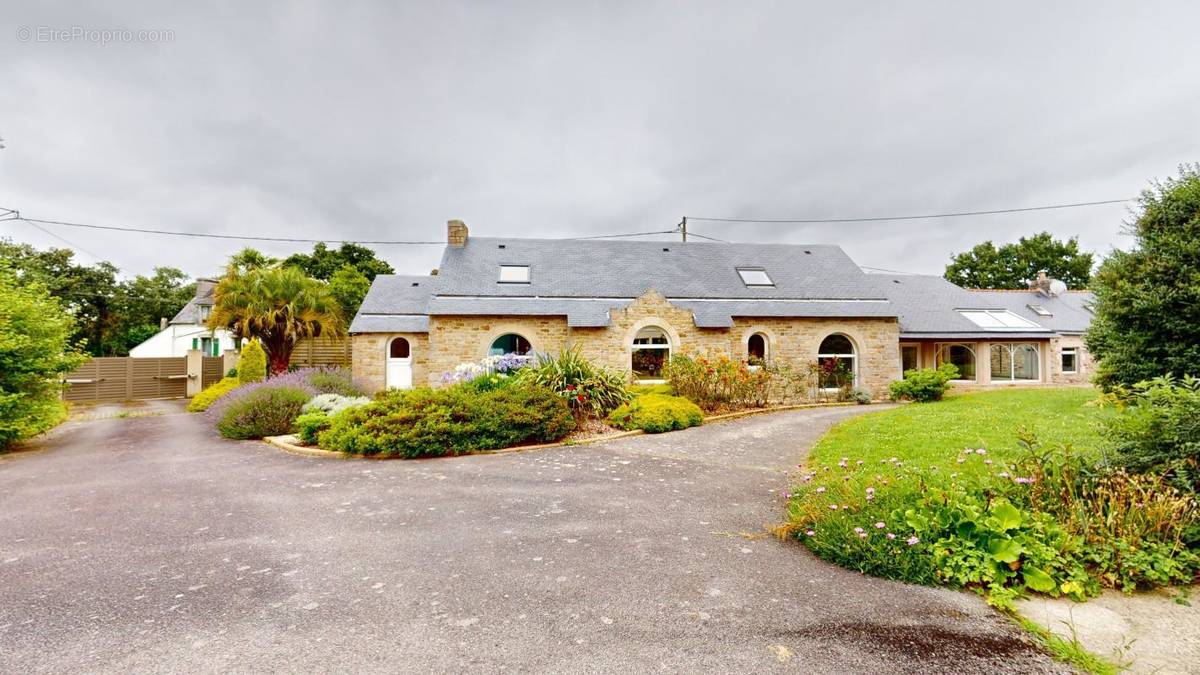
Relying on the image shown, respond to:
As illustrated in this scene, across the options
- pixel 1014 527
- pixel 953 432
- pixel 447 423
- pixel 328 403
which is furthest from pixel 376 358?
pixel 1014 527

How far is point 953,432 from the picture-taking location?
8.09 metres

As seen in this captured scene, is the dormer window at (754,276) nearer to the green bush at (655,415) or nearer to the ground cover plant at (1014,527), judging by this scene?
the green bush at (655,415)

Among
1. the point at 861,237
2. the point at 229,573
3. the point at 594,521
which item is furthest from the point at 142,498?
the point at 861,237

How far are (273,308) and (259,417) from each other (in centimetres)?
876

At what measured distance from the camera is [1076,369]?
21.1 meters

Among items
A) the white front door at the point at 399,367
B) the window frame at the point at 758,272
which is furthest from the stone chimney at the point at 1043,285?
the white front door at the point at 399,367

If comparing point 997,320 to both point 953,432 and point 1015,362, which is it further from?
point 953,432

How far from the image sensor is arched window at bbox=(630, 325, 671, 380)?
1642 centimetres

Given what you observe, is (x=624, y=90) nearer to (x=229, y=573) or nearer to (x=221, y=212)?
(x=229, y=573)

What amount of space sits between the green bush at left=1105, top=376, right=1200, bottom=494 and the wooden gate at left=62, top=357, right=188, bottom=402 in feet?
98.3

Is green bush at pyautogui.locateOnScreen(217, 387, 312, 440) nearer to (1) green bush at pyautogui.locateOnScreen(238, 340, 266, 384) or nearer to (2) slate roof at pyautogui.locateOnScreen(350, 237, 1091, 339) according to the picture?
(2) slate roof at pyautogui.locateOnScreen(350, 237, 1091, 339)

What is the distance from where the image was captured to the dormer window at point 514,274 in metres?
18.1

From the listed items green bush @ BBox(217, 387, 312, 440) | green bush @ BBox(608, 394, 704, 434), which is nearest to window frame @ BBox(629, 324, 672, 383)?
green bush @ BBox(608, 394, 704, 434)

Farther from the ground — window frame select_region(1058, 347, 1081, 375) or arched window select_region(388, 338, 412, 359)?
arched window select_region(388, 338, 412, 359)
